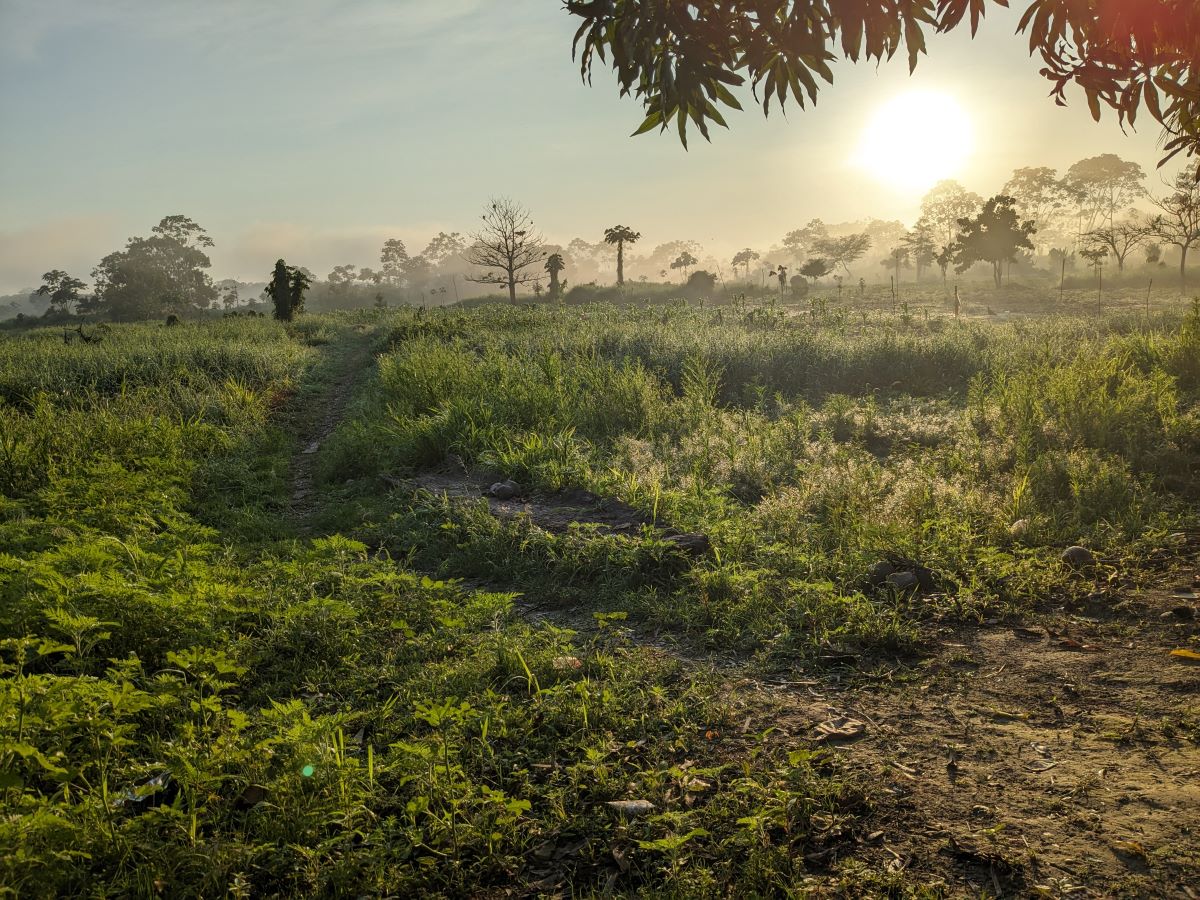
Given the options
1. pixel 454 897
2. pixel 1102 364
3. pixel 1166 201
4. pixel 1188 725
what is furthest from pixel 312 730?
pixel 1166 201

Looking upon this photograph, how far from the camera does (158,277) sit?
221 feet

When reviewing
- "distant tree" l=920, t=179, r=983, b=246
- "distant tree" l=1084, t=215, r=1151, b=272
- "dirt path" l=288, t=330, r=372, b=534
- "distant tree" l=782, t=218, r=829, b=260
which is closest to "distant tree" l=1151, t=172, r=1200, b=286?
"distant tree" l=1084, t=215, r=1151, b=272

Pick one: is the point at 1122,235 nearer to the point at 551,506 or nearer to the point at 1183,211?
the point at 1183,211

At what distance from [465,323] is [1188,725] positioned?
22659 mm

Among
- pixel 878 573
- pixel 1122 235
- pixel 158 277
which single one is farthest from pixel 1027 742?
pixel 158 277

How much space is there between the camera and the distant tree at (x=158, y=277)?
206 ft

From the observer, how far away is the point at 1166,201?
37094 mm

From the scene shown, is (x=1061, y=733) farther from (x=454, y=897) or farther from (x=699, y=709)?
(x=454, y=897)

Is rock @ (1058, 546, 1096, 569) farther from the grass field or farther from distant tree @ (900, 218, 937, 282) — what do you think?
distant tree @ (900, 218, 937, 282)

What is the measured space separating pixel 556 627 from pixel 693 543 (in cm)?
138

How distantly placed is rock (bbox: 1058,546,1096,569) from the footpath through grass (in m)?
3.03

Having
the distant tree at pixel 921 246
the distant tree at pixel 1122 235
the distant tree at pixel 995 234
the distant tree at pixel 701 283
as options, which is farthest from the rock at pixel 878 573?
the distant tree at pixel 921 246

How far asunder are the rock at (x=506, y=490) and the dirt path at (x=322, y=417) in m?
1.84

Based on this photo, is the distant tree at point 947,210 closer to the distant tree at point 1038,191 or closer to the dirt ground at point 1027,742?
the distant tree at point 1038,191
